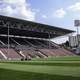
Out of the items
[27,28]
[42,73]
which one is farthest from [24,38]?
[42,73]

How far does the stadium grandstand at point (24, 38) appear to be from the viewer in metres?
102

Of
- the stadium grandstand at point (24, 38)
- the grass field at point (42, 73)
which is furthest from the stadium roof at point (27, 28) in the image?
the grass field at point (42, 73)

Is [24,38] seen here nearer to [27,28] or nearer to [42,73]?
[27,28]

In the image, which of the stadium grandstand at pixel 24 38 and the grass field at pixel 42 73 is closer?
the grass field at pixel 42 73

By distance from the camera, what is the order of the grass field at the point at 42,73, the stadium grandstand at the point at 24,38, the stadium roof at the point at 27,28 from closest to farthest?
the grass field at the point at 42,73 → the stadium grandstand at the point at 24,38 → the stadium roof at the point at 27,28

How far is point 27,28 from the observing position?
120 meters

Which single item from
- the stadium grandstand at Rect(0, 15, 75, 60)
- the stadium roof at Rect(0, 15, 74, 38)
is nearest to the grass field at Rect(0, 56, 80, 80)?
the stadium grandstand at Rect(0, 15, 75, 60)

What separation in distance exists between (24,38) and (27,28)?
10779 mm

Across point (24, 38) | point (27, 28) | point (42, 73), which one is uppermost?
point (27, 28)

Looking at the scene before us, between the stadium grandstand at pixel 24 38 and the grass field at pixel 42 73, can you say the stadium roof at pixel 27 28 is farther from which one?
the grass field at pixel 42 73

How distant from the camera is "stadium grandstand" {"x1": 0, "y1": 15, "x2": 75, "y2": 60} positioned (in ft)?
334

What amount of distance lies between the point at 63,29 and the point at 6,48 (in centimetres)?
4580

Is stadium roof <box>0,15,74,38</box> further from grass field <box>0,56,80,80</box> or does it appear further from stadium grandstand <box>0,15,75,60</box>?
grass field <box>0,56,80,80</box>

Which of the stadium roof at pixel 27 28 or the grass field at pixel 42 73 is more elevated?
the stadium roof at pixel 27 28
